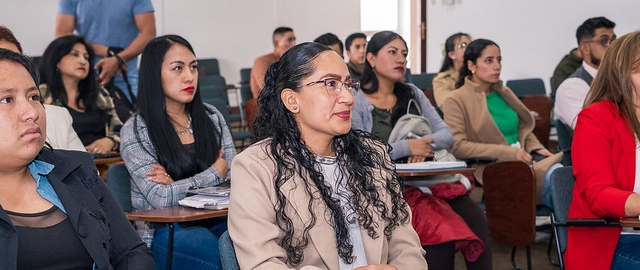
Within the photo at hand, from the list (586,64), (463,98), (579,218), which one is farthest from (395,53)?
(579,218)

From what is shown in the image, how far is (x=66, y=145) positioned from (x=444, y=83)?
3.63 meters

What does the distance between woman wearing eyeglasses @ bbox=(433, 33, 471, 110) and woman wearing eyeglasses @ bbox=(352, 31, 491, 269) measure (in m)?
2.34

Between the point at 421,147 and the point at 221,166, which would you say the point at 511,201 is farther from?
the point at 221,166

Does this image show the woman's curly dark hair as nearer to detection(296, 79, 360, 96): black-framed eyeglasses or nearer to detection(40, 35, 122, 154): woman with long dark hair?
detection(296, 79, 360, 96): black-framed eyeglasses

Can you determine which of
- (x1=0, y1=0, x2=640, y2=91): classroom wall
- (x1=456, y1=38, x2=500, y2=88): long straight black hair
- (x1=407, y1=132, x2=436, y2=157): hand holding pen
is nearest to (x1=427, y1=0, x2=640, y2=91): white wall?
(x1=0, y1=0, x2=640, y2=91): classroom wall

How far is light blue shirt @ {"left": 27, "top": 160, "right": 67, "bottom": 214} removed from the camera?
6.43 feet

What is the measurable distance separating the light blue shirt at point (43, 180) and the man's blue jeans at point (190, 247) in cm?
82

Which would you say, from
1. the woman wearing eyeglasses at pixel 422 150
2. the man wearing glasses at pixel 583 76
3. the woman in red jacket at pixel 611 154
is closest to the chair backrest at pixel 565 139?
the man wearing glasses at pixel 583 76

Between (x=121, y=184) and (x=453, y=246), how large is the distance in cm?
141

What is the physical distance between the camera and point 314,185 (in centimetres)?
220

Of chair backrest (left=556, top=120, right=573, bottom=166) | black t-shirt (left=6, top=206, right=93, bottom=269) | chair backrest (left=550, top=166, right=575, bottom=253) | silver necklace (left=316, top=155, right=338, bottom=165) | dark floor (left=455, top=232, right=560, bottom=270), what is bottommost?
dark floor (left=455, top=232, right=560, bottom=270)

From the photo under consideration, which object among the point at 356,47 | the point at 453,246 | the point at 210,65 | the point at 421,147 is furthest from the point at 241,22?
the point at 453,246

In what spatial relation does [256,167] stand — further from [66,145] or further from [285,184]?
[66,145]

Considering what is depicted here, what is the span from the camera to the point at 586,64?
4648 millimetres
